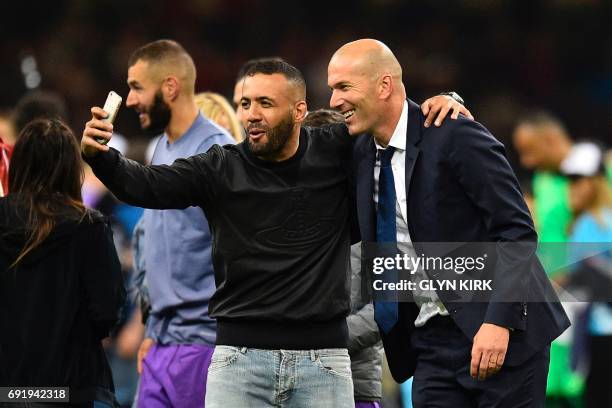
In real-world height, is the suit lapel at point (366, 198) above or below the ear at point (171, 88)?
below

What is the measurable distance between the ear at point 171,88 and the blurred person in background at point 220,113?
377mm

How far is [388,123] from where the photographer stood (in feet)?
17.3

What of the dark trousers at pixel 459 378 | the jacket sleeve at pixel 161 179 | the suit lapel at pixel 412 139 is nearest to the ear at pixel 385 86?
the suit lapel at pixel 412 139

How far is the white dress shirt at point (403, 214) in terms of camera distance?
5176 millimetres

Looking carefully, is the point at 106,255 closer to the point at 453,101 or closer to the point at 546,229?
the point at 453,101

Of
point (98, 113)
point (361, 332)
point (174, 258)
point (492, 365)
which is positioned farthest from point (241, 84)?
point (492, 365)

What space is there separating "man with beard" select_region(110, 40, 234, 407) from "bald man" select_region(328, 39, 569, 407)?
1188 millimetres

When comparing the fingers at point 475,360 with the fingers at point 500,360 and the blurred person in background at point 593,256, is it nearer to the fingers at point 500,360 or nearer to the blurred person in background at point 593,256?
the fingers at point 500,360

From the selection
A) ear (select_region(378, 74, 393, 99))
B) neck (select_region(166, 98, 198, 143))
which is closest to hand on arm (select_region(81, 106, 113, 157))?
ear (select_region(378, 74, 393, 99))

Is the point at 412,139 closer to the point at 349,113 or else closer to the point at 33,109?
the point at 349,113

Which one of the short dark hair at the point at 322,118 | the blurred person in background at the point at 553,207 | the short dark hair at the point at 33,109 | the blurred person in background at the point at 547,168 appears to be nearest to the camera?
the short dark hair at the point at 322,118

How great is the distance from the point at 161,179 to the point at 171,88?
153 centimetres

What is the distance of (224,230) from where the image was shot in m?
5.18

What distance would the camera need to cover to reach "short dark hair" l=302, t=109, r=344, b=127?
18.9ft
